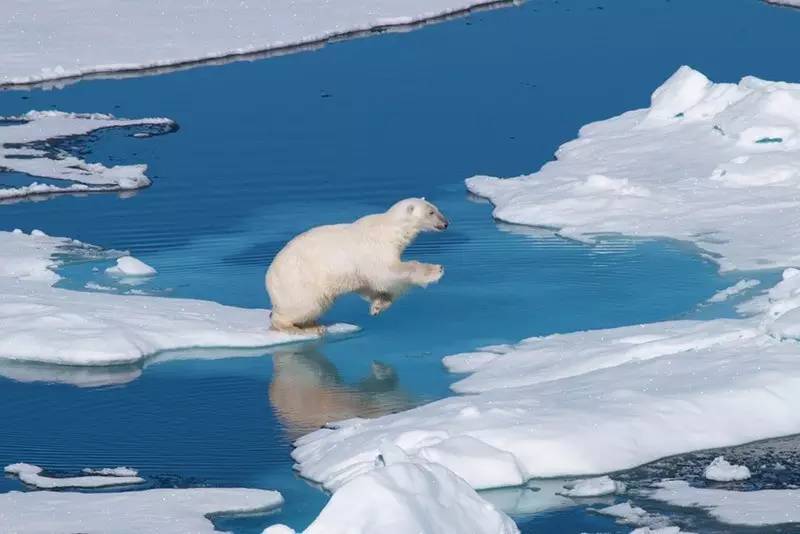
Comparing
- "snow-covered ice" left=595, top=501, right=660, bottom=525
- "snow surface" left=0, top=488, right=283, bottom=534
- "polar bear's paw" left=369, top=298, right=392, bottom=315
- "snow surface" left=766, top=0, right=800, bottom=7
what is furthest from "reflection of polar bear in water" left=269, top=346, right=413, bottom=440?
"snow surface" left=766, top=0, right=800, bottom=7

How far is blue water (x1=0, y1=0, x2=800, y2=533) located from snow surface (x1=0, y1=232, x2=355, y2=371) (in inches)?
6.6

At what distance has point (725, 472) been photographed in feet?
24.8

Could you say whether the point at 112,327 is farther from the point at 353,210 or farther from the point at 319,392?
the point at 353,210

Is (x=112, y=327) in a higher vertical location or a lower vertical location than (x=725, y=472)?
higher

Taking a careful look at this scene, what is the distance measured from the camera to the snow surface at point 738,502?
6.93 meters

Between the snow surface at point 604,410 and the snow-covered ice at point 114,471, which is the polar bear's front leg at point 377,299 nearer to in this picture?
the snow surface at point 604,410

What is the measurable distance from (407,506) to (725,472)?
2.46 metres

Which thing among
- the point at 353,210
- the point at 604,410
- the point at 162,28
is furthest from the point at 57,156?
the point at 604,410

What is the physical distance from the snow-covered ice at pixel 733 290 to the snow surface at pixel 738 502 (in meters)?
3.26

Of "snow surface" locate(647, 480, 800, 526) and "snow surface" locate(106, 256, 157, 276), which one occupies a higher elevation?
"snow surface" locate(106, 256, 157, 276)

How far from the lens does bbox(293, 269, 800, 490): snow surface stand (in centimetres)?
775

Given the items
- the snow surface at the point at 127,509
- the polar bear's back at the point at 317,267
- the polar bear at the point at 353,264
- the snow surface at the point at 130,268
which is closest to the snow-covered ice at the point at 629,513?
the snow surface at the point at 127,509

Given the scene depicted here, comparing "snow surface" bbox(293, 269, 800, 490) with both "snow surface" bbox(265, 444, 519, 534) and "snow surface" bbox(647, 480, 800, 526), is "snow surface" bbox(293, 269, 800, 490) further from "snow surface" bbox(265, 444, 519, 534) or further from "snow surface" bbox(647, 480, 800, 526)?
"snow surface" bbox(265, 444, 519, 534)

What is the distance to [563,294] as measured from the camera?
11.1m
